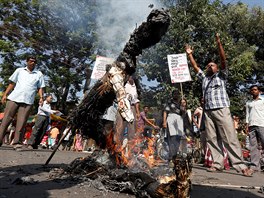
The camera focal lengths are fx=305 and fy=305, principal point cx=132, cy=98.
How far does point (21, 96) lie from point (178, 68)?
16.0 ft

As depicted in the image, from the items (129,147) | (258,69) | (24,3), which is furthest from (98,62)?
(258,69)

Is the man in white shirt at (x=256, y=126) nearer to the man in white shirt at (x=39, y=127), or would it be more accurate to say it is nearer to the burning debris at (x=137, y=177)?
the burning debris at (x=137, y=177)

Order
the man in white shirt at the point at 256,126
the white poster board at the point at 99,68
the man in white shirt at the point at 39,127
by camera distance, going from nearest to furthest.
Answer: the man in white shirt at the point at 256,126 → the white poster board at the point at 99,68 → the man in white shirt at the point at 39,127

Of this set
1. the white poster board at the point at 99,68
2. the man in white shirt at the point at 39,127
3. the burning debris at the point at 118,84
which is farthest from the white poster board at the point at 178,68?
the burning debris at the point at 118,84

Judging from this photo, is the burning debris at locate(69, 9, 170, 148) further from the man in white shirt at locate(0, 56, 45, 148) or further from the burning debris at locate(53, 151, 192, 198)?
the man in white shirt at locate(0, 56, 45, 148)

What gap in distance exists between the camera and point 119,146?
420 centimetres

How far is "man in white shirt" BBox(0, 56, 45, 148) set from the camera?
6672mm

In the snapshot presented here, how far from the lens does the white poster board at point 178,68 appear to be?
9.39m

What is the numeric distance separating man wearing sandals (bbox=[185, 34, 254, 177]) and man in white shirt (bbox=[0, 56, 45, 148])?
3.90 metres

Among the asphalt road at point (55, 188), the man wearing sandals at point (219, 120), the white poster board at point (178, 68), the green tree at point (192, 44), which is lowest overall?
the asphalt road at point (55, 188)

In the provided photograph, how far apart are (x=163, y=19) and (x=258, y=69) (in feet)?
79.8

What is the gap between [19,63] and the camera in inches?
872

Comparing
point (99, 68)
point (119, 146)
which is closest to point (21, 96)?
point (99, 68)

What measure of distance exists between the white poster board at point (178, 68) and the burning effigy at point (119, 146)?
508 centimetres
